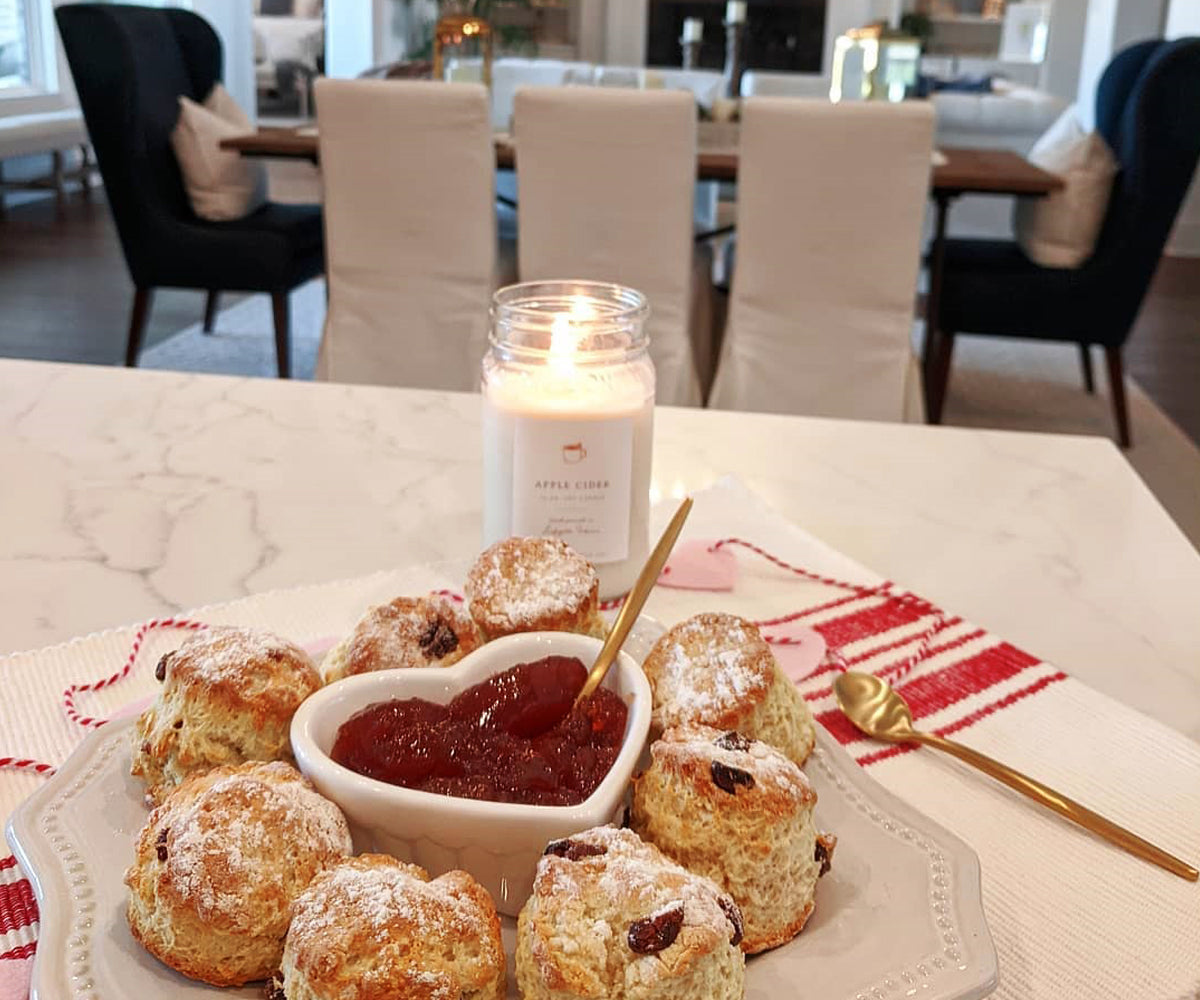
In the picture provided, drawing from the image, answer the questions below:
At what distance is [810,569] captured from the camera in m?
0.96

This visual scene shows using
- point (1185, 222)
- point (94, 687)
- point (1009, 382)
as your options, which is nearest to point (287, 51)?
point (1185, 222)

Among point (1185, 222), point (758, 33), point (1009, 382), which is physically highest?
point (758, 33)

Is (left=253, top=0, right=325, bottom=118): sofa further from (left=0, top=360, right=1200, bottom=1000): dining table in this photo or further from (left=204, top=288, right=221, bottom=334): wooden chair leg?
(left=0, top=360, right=1200, bottom=1000): dining table

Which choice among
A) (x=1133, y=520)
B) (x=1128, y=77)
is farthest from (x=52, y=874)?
(x=1128, y=77)

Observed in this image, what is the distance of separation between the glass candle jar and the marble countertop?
14 centimetres

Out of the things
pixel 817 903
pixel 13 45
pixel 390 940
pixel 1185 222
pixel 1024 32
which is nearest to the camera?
pixel 390 940

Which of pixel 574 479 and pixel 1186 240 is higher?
pixel 574 479

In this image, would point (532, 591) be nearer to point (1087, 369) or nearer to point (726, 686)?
point (726, 686)

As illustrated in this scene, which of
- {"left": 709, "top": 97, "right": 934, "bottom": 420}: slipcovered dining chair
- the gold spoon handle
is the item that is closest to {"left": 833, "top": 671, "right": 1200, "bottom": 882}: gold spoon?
the gold spoon handle

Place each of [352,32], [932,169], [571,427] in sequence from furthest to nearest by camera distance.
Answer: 1. [352,32]
2. [932,169]
3. [571,427]

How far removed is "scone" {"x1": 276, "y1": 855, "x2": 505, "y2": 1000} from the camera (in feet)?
1.38

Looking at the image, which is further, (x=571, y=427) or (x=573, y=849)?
(x=571, y=427)

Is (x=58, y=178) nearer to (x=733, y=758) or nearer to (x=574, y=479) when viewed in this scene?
(x=574, y=479)

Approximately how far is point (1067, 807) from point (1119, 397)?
3139mm
